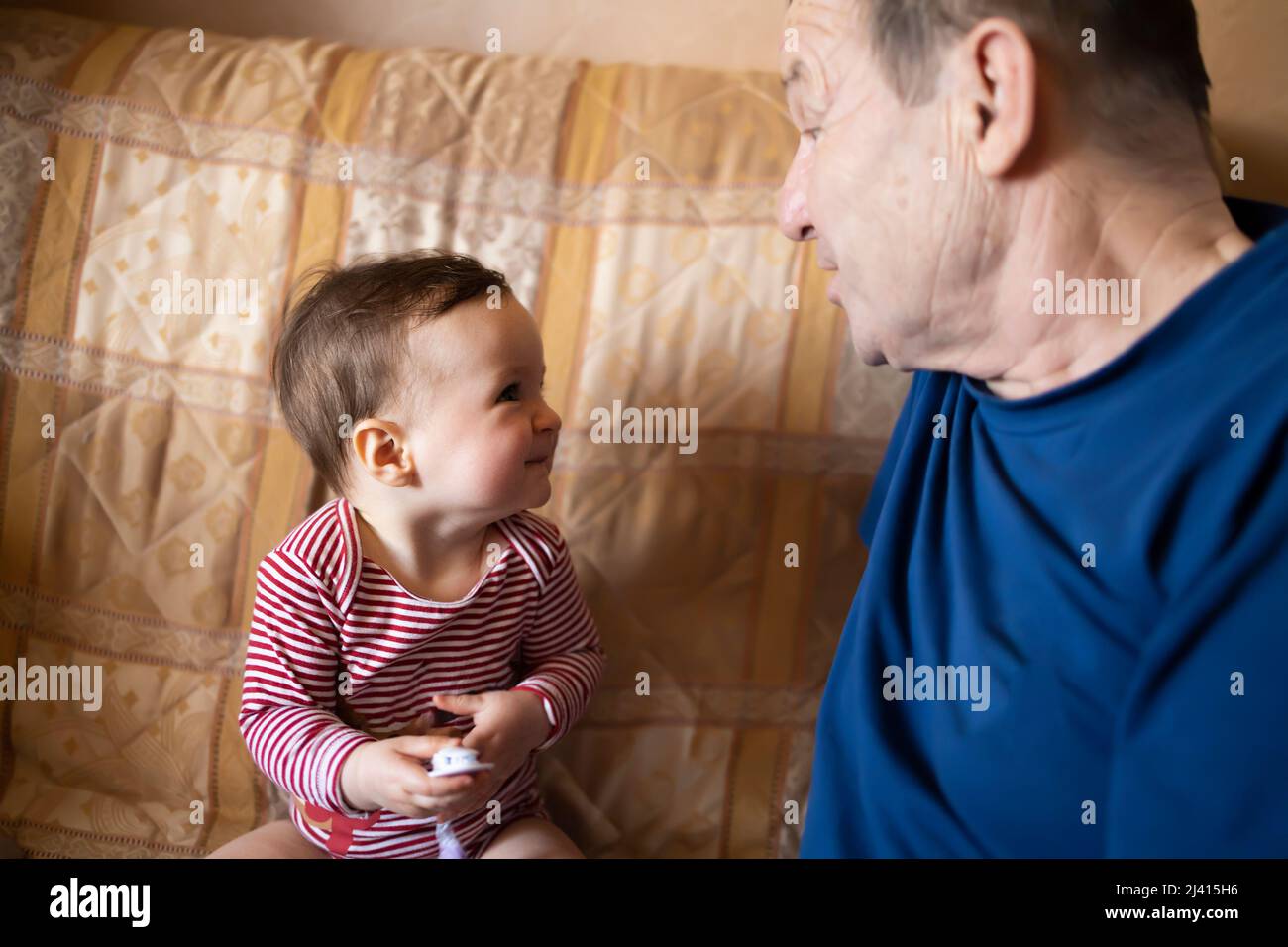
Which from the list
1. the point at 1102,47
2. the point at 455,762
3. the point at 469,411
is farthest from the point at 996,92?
the point at 455,762

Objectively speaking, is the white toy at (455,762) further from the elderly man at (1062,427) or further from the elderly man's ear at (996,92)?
the elderly man's ear at (996,92)

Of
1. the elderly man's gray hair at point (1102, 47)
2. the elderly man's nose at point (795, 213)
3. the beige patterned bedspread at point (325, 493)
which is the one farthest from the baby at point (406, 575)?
the elderly man's gray hair at point (1102, 47)

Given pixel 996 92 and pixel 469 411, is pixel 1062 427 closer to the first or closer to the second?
pixel 996 92

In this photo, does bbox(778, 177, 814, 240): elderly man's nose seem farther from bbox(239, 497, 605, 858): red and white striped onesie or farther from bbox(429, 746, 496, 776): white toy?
bbox(429, 746, 496, 776): white toy

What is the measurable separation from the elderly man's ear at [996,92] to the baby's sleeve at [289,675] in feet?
2.46

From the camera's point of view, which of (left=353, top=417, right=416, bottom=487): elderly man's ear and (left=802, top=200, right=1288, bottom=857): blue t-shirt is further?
(left=353, top=417, right=416, bottom=487): elderly man's ear

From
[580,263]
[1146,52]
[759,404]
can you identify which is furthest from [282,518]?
[1146,52]

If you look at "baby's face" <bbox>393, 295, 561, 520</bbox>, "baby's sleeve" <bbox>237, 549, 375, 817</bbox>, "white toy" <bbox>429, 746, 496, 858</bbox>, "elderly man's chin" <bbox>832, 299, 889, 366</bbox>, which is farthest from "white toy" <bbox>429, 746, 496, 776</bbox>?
"elderly man's chin" <bbox>832, 299, 889, 366</bbox>

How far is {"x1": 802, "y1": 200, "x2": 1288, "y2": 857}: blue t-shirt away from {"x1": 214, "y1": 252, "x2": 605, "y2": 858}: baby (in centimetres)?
36

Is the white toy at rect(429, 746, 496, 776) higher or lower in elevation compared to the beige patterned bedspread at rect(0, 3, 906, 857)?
lower

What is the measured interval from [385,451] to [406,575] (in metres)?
0.14

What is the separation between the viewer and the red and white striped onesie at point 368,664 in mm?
1074

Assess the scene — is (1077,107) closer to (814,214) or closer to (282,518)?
(814,214)

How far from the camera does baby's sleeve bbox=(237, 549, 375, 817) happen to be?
1.06 metres
